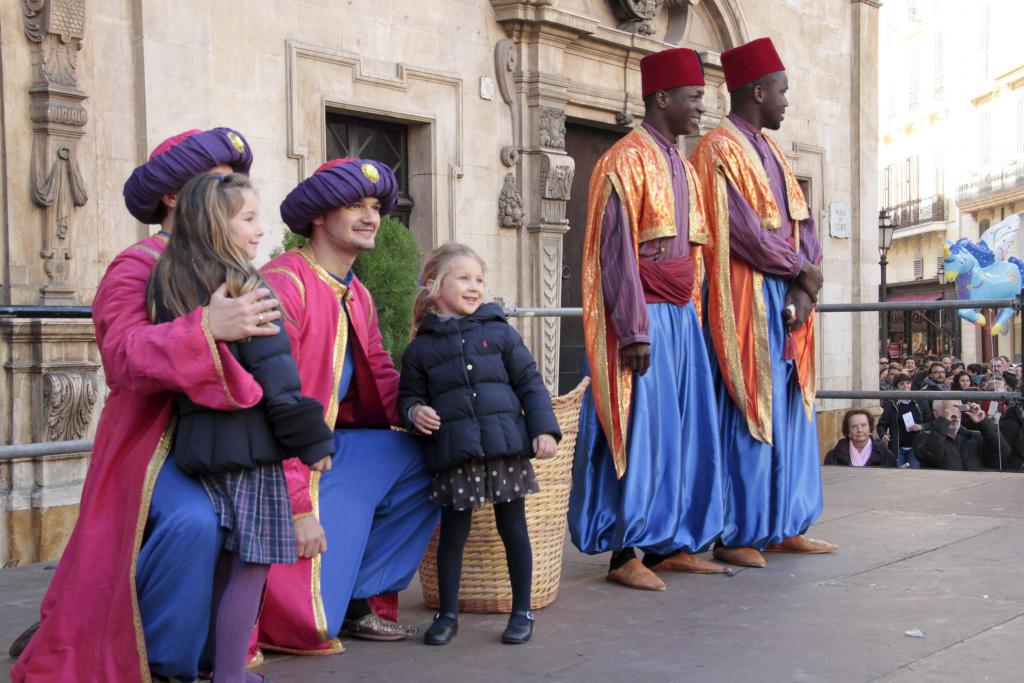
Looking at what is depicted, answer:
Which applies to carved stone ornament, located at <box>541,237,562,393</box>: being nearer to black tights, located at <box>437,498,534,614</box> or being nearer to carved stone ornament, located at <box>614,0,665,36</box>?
carved stone ornament, located at <box>614,0,665,36</box>

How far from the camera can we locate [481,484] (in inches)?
176

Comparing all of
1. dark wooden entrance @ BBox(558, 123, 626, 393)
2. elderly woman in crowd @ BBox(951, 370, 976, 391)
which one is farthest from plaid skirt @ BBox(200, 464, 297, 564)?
elderly woman in crowd @ BBox(951, 370, 976, 391)

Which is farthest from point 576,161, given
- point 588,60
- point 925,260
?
point 925,260

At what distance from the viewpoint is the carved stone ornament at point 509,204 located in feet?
35.9

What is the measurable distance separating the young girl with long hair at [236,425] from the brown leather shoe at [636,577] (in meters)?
2.10

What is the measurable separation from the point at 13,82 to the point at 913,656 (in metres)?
5.44

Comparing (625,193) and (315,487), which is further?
(625,193)

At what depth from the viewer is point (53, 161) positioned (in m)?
7.48

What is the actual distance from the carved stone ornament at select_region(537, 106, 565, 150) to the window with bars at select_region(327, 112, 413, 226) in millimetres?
1165

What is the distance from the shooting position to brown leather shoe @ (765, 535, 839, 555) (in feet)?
19.9

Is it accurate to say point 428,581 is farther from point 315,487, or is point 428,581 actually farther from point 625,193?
point 625,193

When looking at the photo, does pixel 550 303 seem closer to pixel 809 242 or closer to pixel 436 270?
pixel 809 242

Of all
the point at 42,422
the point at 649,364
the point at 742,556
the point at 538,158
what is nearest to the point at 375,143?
the point at 538,158

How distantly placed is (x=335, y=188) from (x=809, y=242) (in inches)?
101
